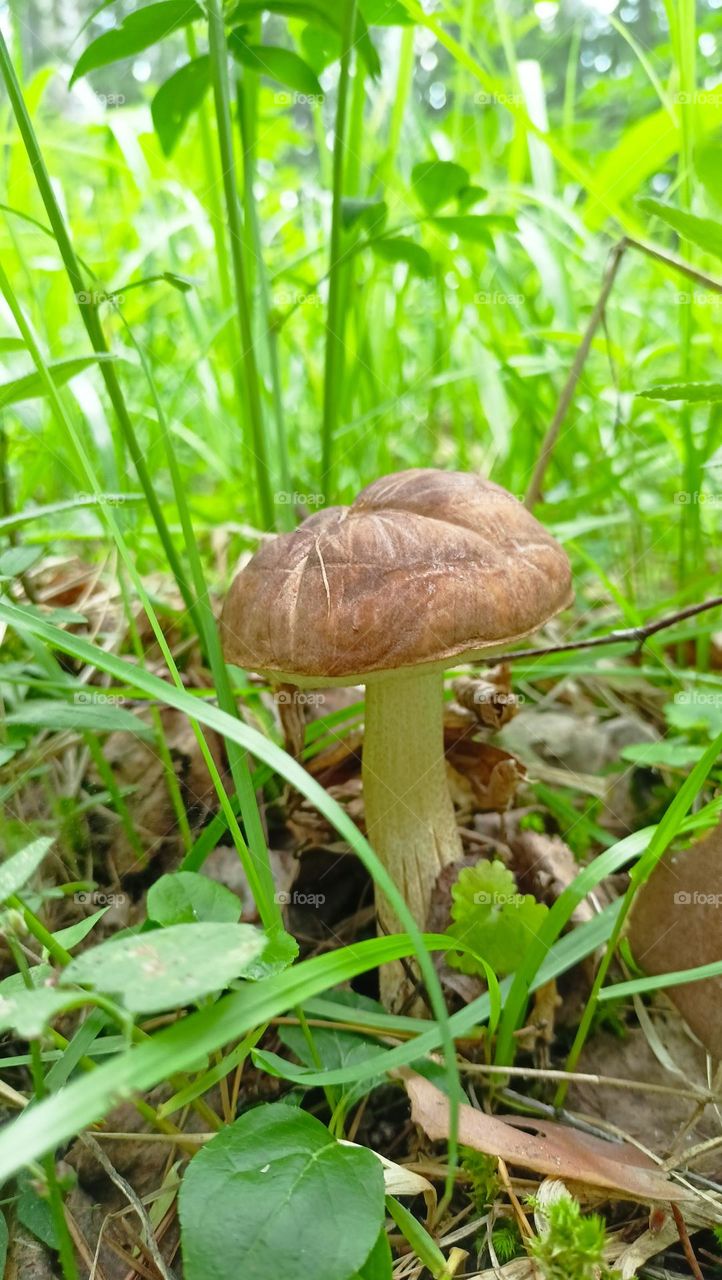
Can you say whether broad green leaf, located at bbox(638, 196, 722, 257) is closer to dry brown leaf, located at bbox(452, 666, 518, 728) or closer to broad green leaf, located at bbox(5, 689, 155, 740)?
dry brown leaf, located at bbox(452, 666, 518, 728)

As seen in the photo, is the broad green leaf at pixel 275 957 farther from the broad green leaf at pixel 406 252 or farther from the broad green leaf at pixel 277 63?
the broad green leaf at pixel 277 63

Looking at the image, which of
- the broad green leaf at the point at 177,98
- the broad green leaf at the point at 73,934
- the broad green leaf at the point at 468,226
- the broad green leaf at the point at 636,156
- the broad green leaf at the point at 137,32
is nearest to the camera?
the broad green leaf at the point at 73,934

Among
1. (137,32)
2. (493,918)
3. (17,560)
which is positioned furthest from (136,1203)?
(137,32)

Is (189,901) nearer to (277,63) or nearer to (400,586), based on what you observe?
(400,586)

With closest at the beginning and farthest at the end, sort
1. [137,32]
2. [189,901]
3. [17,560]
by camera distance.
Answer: [189,901] → [17,560] → [137,32]

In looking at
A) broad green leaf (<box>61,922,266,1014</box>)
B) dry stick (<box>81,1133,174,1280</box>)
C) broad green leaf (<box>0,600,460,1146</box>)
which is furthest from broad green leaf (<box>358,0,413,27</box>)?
dry stick (<box>81,1133,174,1280</box>)

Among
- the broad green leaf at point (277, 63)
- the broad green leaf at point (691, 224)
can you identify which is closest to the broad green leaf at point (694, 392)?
the broad green leaf at point (691, 224)
